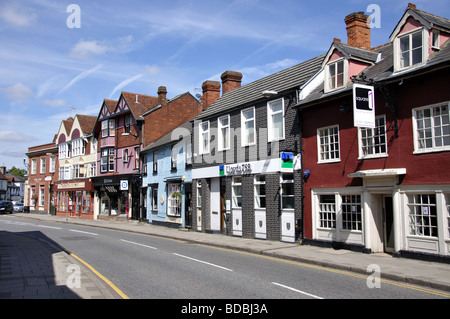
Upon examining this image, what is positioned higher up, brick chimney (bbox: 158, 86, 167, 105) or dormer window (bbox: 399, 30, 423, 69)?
brick chimney (bbox: 158, 86, 167, 105)

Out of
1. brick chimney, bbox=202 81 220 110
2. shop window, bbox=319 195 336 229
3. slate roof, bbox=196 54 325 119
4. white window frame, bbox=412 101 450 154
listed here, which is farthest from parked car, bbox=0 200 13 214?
white window frame, bbox=412 101 450 154

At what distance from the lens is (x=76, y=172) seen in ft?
152

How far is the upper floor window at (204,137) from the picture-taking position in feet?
80.5

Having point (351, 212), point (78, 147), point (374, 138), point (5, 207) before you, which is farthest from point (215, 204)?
point (5, 207)

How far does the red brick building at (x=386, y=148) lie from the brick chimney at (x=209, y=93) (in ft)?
37.6

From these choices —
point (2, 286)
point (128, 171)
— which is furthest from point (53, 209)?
point (2, 286)

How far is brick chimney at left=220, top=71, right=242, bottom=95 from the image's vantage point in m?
27.3

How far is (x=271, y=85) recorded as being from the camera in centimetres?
2056

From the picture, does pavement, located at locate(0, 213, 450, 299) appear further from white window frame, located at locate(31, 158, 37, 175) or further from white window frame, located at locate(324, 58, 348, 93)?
white window frame, located at locate(31, 158, 37, 175)

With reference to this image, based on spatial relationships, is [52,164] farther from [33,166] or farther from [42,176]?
[33,166]

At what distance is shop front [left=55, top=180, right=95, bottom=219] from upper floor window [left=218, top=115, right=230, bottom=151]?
2375 cm

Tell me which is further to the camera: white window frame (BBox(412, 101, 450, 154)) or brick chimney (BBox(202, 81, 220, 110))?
brick chimney (BBox(202, 81, 220, 110))

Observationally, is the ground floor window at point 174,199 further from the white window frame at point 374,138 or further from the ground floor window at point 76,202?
the ground floor window at point 76,202

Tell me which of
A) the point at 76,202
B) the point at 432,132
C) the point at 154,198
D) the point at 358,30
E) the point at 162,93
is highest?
the point at 162,93
